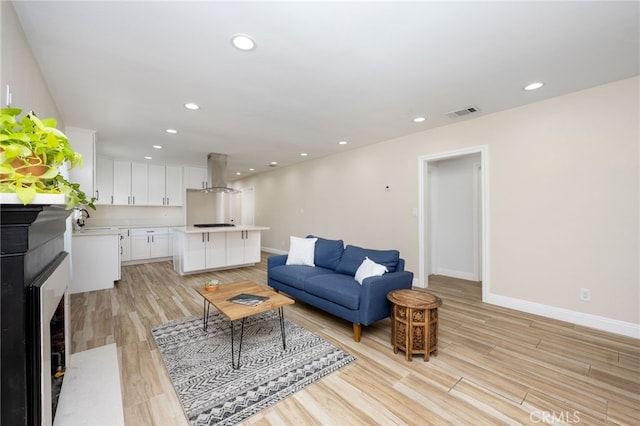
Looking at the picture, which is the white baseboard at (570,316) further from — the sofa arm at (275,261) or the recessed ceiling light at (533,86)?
the sofa arm at (275,261)

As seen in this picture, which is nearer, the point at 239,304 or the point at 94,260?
the point at 239,304

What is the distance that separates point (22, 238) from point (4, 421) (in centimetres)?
70

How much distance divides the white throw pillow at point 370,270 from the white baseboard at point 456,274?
9.71ft

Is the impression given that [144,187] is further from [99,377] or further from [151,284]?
[99,377]

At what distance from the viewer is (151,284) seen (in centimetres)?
455

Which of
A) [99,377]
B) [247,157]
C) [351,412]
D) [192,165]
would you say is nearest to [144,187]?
[192,165]

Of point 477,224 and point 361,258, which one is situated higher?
point 477,224

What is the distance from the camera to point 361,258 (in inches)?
127

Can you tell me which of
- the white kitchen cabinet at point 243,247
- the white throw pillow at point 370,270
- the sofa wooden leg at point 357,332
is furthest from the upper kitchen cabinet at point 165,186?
the sofa wooden leg at point 357,332

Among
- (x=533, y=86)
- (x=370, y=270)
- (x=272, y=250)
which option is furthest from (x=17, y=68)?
(x=272, y=250)

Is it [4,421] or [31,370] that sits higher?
[31,370]

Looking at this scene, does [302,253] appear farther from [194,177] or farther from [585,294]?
[194,177]

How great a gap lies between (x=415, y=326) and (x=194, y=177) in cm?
679

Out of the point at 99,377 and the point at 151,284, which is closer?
the point at 99,377
